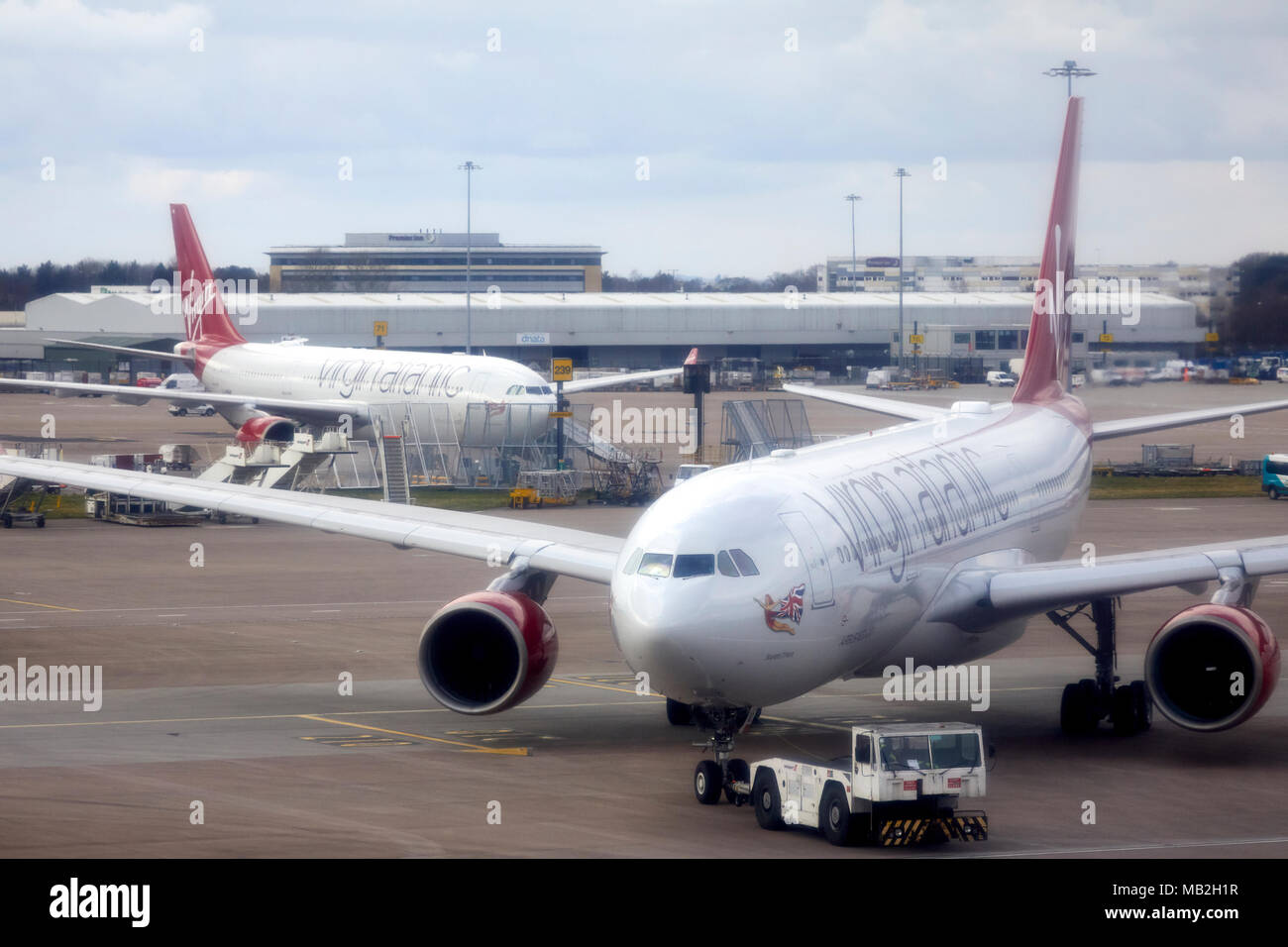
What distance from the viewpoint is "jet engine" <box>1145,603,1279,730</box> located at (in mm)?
22141

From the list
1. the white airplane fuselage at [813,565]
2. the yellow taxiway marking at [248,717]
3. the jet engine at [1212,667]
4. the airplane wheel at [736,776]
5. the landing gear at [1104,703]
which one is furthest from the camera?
the landing gear at [1104,703]

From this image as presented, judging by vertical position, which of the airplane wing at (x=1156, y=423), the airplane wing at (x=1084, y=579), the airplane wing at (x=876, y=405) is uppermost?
the airplane wing at (x=876, y=405)

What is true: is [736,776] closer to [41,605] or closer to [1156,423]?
[1156,423]

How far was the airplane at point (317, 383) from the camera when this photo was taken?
65188mm

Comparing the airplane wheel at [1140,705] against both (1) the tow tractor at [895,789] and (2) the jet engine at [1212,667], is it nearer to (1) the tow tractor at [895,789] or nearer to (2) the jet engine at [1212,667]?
(2) the jet engine at [1212,667]

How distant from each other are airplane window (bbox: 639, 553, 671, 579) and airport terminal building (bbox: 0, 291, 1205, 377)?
4124 inches

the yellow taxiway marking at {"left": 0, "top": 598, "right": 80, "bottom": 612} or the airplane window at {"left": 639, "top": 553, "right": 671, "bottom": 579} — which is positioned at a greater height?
the airplane window at {"left": 639, "top": 553, "right": 671, "bottom": 579}

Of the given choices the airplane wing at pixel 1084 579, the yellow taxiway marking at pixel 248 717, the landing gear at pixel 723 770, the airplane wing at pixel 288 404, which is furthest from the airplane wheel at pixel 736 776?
the airplane wing at pixel 288 404

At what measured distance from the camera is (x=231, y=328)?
267 ft

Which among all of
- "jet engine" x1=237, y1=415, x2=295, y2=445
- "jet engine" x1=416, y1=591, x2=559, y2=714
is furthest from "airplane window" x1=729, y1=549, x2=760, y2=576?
"jet engine" x1=237, y1=415, x2=295, y2=445

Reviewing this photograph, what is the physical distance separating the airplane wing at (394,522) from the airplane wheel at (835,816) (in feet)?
18.9

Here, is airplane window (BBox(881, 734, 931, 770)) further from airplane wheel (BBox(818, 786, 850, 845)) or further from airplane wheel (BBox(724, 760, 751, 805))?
airplane wheel (BBox(724, 760, 751, 805))
